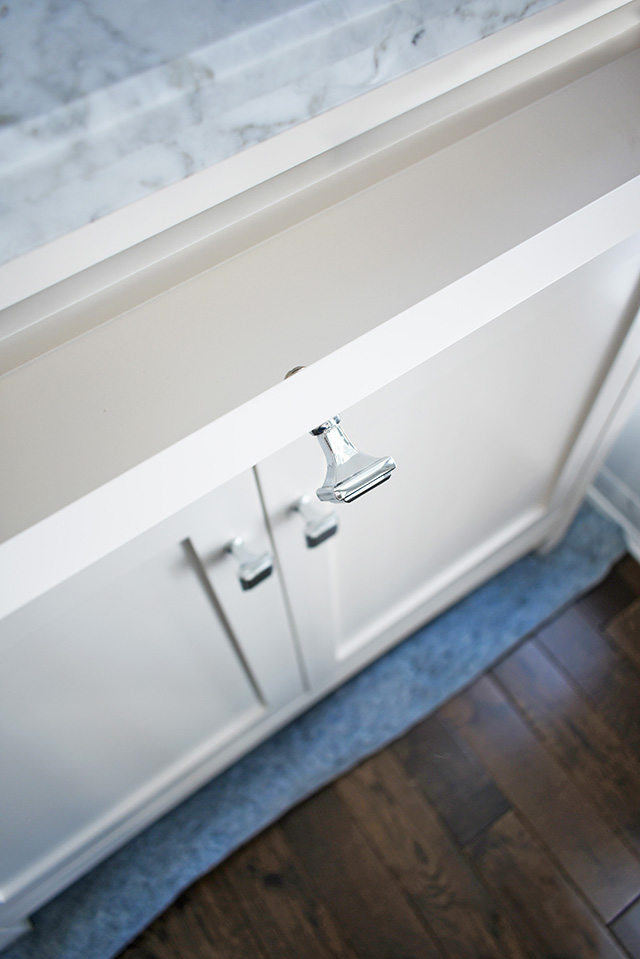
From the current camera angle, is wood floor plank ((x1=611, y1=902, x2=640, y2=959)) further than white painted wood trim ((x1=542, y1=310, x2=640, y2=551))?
Yes

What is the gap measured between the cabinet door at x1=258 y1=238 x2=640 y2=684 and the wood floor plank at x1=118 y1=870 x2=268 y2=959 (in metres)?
0.34

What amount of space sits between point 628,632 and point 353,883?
568 millimetres

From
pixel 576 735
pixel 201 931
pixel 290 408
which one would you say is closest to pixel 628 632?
pixel 576 735

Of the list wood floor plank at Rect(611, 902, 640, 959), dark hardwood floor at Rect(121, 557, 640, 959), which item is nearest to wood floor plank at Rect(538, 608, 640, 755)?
dark hardwood floor at Rect(121, 557, 640, 959)

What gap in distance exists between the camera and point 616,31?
624 mm

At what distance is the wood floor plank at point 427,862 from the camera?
90cm

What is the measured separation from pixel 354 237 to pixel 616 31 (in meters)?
0.34

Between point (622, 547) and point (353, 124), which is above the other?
point (353, 124)

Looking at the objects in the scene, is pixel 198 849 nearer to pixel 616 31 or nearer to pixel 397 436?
pixel 397 436

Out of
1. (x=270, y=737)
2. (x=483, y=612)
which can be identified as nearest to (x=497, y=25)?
(x=483, y=612)

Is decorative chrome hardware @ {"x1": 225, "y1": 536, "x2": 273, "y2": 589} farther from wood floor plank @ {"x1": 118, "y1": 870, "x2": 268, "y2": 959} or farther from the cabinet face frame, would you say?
wood floor plank @ {"x1": 118, "y1": 870, "x2": 268, "y2": 959}

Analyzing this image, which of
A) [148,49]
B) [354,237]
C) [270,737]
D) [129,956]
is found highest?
[148,49]

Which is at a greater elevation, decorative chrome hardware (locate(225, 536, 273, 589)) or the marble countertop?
the marble countertop

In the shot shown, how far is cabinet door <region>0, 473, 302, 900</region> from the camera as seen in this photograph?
47cm
